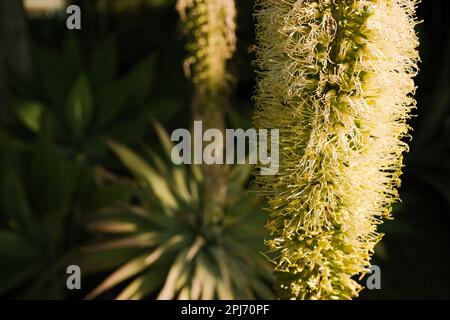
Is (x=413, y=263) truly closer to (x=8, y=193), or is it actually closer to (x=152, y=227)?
(x=152, y=227)

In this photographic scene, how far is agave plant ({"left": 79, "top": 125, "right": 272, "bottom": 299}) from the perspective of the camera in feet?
13.2

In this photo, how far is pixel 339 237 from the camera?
8.41 ft

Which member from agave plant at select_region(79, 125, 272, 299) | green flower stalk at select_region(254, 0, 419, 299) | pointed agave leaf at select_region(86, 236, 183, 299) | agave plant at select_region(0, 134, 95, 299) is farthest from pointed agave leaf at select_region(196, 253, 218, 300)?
green flower stalk at select_region(254, 0, 419, 299)

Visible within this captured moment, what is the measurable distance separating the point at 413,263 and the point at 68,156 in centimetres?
320

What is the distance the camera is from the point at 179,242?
440 centimetres

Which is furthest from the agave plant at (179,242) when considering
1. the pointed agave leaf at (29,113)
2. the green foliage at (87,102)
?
the pointed agave leaf at (29,113)

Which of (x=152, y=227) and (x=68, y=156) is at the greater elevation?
(x=68, y=156)

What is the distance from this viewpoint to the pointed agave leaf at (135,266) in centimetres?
392

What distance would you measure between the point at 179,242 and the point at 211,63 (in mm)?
1272

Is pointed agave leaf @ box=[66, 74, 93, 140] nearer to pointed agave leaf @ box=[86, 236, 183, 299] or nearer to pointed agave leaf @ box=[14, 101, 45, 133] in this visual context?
pointed agave leaf @ box=[14, 101, 45, 133]

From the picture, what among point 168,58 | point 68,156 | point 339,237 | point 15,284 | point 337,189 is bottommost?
point 15,284

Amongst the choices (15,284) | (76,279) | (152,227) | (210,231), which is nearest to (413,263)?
(210,231)
